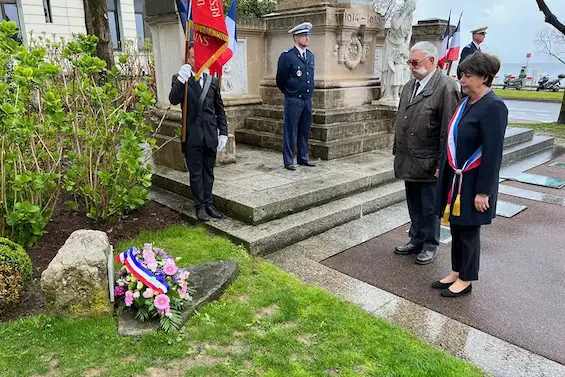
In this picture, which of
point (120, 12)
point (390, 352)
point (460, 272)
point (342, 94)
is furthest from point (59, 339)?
point (120, 12)

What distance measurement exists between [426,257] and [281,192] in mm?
1800

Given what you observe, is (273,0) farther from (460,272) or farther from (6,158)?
(460,272)

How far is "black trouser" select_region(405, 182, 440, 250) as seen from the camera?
4.11m

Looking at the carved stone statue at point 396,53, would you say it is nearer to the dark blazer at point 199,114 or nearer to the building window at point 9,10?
the dark blazer at point 199,114

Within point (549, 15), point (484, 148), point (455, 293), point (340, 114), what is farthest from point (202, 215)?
point (549, 15)

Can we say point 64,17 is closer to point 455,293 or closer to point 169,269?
point 169,269

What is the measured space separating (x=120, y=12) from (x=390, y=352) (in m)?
21.4

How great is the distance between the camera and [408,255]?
4.39 meters

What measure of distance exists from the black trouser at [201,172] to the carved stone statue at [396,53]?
4.26m

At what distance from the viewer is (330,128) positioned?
687 centimetres

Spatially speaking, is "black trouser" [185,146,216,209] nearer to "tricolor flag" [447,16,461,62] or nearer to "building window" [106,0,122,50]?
"tricolor flag" [447,16,461,62]

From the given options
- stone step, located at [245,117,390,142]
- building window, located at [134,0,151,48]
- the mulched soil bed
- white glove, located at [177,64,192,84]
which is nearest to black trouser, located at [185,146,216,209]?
the mulched soil bed

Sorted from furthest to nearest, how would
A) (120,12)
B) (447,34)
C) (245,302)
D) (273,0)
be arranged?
(120,12) < (273,0) < (447,34) < (245,302)

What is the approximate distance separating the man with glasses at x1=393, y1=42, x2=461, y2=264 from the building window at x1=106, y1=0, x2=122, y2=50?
18987 millimetres
